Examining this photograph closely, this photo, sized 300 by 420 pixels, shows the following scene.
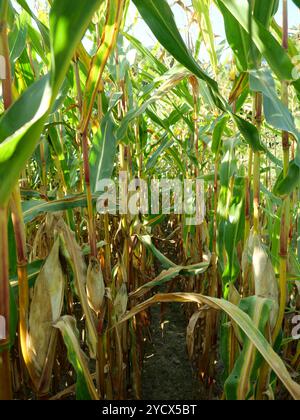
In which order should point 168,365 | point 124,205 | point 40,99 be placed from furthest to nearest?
point 168,365
point 124,205
point 40,99

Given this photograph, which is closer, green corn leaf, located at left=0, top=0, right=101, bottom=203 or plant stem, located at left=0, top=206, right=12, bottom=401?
green corn leaf, located at left=0, top=0, right=101, bottom=203

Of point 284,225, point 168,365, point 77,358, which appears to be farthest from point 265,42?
point 168,365

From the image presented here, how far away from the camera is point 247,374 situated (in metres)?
0.62

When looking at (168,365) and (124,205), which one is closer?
(124,205)

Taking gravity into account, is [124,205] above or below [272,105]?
below

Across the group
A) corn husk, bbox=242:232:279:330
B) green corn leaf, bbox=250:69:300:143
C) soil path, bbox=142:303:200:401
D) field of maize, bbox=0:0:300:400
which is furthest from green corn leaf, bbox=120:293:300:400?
soil path, bbox=142:303:200:401

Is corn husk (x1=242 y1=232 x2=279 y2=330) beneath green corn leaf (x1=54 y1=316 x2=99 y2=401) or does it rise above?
above

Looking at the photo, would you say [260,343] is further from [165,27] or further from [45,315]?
[165,27]

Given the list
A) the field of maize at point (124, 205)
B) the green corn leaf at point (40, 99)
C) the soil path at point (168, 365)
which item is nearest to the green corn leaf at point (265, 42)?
the field of maize at point (124, 205)

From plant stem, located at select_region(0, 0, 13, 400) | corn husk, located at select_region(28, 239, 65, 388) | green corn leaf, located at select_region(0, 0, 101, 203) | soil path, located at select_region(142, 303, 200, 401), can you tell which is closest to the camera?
green corn leaf, located at select_region(0, 0, 101, 203)

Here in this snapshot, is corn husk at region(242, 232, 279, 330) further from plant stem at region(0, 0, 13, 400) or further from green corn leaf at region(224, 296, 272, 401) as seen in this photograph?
plant stem at region(0, 0, 13, 400)

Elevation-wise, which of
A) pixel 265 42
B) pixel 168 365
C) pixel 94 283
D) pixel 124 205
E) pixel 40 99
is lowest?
pixel 168 365

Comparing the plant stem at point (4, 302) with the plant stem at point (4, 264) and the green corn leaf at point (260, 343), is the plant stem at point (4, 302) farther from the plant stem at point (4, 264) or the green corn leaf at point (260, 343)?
the green corn leaf at point (260, 343)

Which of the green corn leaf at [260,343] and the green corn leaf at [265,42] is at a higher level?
the green corn leaf at [265,42]
